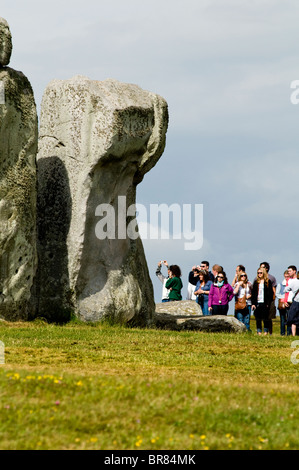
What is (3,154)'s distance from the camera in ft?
72.6

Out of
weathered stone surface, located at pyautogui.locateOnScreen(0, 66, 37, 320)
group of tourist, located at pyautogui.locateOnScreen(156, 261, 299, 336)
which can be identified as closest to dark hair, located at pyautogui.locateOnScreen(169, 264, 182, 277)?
group of tourist, located at pyautogui.locateOnScreen(156, 261, 299, 336)

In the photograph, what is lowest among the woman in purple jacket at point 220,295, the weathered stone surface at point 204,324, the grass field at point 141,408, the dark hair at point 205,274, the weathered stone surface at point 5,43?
the grass field at point 141,408

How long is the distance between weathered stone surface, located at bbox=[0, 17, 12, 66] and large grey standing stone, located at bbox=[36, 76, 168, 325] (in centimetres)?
253

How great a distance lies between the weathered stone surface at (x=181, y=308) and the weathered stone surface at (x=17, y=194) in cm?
634

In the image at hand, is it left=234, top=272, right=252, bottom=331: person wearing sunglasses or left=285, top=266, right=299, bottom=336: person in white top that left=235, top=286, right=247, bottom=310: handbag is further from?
left=285, top=266, right=299, bottom=336: person in white top

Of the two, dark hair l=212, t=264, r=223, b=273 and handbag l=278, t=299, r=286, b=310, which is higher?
dark hair l=212, t=264, r=223, b=273

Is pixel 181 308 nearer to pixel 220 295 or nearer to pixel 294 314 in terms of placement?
pixel 220 295

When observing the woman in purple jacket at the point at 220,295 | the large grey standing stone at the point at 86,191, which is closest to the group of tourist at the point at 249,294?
the woman in purple jacket at the point at 220,295

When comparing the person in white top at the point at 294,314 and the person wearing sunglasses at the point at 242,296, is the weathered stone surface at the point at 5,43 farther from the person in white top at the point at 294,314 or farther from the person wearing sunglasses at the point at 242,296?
the person in white top at the point at 294,314

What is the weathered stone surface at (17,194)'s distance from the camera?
72.4 ft

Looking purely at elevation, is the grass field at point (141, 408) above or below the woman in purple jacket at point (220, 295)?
below

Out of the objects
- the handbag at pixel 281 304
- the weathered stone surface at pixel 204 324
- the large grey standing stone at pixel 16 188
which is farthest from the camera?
the handbag at pixel 281 304

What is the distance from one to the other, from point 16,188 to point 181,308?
7815mm

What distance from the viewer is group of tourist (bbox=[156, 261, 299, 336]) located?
25156mm
